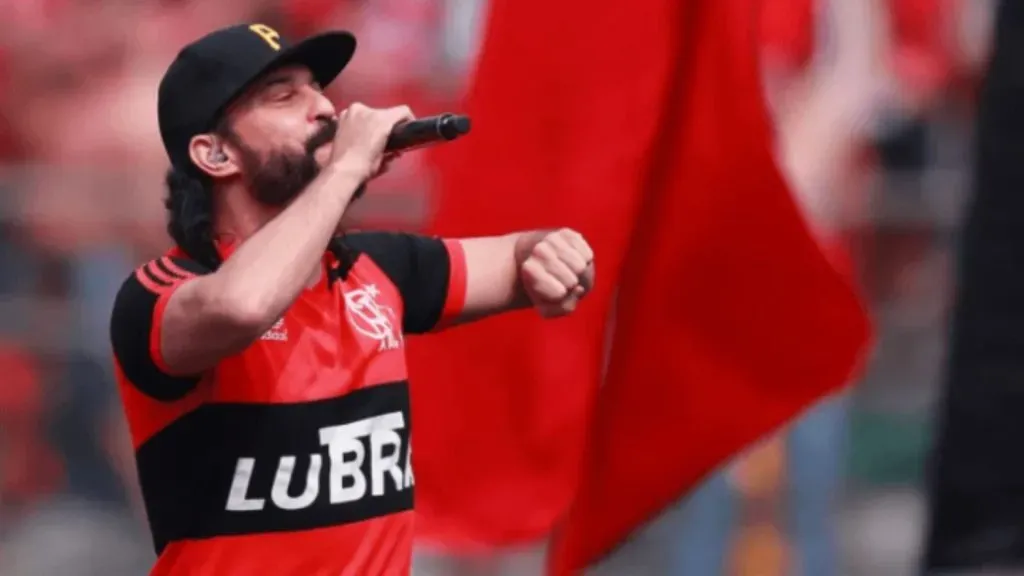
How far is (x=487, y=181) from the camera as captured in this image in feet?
15.1

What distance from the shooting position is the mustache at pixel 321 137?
3.67 m

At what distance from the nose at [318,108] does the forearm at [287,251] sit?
0.19 meters

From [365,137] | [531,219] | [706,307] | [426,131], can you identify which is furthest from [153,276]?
[706,307]

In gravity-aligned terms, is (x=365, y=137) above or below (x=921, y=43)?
above

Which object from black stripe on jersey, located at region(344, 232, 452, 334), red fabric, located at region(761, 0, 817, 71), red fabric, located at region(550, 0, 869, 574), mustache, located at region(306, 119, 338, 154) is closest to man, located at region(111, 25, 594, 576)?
mustache, located at region(306, 119, 338, 154)

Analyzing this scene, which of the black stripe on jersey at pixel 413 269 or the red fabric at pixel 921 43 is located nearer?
the black stripe on jersey at pixel 413 269

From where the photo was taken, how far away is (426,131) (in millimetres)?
Result: 3463

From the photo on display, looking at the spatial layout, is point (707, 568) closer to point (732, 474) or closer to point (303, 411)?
point (732, 474)

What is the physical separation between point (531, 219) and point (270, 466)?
3.82 feet

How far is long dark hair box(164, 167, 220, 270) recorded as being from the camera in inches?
146

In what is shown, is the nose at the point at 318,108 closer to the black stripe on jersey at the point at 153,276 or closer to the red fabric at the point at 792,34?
the black stripe on jersey at the point at 153,276

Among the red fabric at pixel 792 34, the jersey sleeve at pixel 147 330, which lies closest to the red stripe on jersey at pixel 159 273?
the jersey sleeve at pixel 147 330

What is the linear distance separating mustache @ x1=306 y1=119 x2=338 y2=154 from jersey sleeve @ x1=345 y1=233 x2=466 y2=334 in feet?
1.08

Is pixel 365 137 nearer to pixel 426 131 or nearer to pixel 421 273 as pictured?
pixel 426 131
